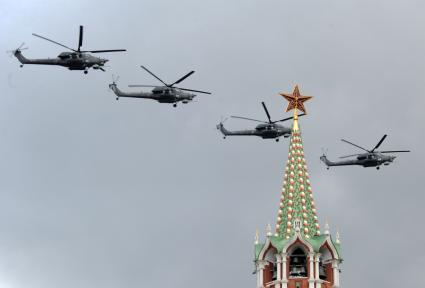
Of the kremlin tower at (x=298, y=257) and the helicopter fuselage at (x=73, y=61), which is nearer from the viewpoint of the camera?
the helicopter fuselage at (x=73, y=61)

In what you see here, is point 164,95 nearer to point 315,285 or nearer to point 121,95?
point 121,95

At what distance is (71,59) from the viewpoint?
18800 centimetres

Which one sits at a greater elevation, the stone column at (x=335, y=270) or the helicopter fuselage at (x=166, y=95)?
the helicopter fuselage at (x=166, y=95)

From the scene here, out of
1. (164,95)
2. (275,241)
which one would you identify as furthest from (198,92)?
(275,241)

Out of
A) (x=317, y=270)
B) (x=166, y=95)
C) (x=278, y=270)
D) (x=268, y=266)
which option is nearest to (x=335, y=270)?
(x=317, y=270)

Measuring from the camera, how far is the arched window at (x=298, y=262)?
641ft

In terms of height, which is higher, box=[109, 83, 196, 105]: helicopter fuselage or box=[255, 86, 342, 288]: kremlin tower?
box=[109, 83, 196, 105]: helicopter fuselage

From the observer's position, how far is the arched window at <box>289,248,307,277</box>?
196 m

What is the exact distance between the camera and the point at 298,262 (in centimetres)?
19612

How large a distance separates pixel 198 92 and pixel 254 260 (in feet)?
54.2

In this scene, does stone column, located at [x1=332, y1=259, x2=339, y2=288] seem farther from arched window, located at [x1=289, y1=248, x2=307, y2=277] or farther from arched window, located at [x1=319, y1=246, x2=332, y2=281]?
arched window, located at [x1=289, y1=248, x2=307, y2=277]

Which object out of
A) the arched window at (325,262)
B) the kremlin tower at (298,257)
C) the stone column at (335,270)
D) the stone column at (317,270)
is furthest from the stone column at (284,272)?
the stone column at (335,270)

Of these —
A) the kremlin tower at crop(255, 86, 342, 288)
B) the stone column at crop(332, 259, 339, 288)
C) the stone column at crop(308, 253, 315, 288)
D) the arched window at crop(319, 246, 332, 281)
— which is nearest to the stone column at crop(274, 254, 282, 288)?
the kremlin tower at crop(255, 86, 342, 288)

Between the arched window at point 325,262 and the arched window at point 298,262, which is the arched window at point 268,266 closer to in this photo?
the arched window at point 298,262
